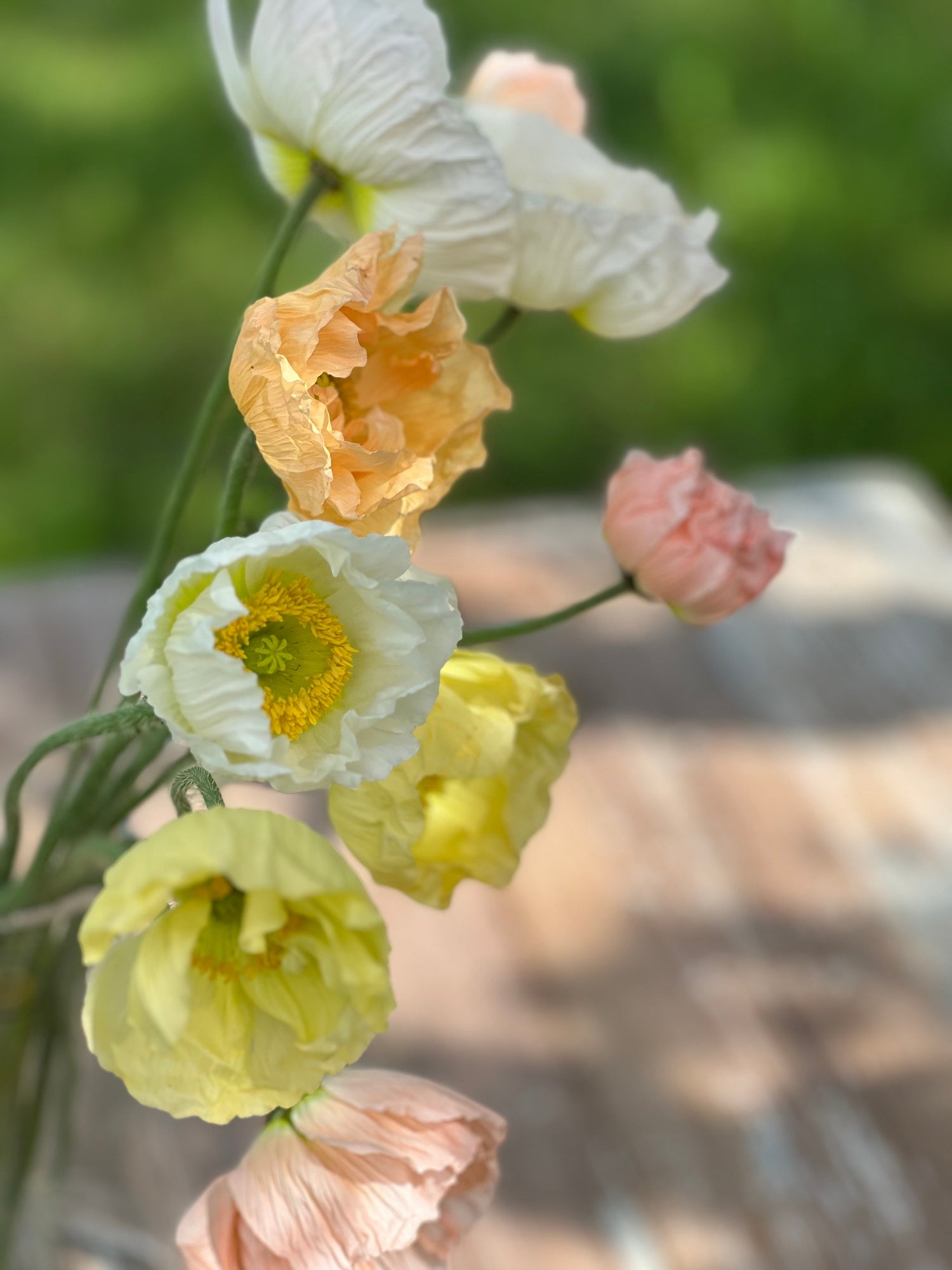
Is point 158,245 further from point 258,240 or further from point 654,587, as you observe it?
point 654,587

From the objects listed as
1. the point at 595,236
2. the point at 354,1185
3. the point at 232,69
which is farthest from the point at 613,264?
the point at 354,1185

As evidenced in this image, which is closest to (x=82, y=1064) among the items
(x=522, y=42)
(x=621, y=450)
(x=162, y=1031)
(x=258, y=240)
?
(x=162, y=1031)

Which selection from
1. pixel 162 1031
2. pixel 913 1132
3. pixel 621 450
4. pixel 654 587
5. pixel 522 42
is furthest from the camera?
pixel 522 42

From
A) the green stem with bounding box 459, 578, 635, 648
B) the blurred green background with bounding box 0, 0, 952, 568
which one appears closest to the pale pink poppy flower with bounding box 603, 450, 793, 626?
the green stem with bounding box 459, 578, 635, 648

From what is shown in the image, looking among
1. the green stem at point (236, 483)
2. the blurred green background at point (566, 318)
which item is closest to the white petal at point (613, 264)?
the green stem at point (236, 483)

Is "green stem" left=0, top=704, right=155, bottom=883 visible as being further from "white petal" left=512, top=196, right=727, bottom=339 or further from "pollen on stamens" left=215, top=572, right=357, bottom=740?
"white petal" left=512, top=196, right=727, bottom=339

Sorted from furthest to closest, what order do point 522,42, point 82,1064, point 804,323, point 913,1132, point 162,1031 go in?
point 522,42, point 804,323, point 913,1132, point 82,1064, point 162,1031
